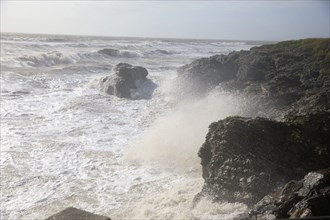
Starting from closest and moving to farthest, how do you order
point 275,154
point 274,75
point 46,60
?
point 275,154 → point 274,75 → point 46,60

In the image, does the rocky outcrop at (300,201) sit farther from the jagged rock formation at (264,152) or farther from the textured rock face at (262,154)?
the textured rock face at (262,154)

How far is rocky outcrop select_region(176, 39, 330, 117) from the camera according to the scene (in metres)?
13.0

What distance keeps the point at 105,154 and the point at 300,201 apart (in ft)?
24.5

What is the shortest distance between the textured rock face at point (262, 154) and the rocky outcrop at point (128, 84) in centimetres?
1457

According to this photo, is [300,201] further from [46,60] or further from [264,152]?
[46,60]

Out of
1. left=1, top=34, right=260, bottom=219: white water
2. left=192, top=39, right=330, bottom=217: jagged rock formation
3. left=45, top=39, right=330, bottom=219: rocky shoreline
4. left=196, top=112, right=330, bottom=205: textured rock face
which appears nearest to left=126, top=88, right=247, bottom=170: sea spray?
left=1, top=34, right=260, bottom=219: white water

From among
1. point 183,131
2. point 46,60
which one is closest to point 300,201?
point 183,131

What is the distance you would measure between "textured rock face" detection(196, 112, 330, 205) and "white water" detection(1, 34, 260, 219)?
0.45 meters

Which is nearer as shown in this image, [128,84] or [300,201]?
[300,201]

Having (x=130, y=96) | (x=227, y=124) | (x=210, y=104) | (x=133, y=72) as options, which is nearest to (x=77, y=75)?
(x=133, y=72)

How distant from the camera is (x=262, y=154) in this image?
7.62 m

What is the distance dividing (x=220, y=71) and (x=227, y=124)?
12.5 m

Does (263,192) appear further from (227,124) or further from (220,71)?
(220,71)

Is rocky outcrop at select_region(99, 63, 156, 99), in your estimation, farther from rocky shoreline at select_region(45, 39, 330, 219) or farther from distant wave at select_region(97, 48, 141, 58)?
distant wave at select_region(97, 48, 141, 58)
